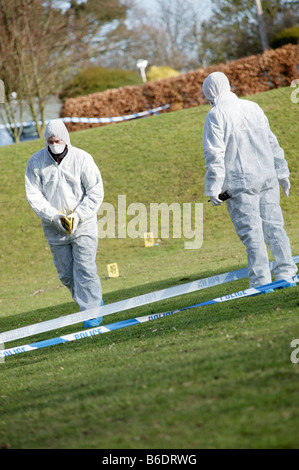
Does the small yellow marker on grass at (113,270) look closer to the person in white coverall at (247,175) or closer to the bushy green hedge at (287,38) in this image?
the person in white coverall at (247,175)

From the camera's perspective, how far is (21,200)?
58.4 feet

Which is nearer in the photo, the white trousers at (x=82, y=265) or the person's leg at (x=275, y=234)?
the person's leg at (x=275, y=234)

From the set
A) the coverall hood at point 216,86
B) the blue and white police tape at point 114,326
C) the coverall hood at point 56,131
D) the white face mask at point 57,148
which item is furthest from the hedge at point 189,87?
the blue and white police tape at point 114,326

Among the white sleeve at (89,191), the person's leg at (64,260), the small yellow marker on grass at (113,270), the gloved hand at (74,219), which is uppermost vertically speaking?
the white sleeve at (89,191)

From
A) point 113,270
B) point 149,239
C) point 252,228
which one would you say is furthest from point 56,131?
point 149,239

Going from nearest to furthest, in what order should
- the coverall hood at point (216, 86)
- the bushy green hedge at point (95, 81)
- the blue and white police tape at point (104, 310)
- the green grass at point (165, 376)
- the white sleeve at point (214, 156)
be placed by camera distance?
the green grass at point (165, 376) → the blue and white police tape at point (104, 310) → the white sleeve at point (214, 156) → the coverall hood at point (216, 86) → the bushy green hedge at point (95, 81)

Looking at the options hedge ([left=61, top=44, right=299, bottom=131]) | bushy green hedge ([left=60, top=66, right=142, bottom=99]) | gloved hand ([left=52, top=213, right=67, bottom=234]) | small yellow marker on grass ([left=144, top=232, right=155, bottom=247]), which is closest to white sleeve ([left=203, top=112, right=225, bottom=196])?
gloved hand ([left=52, top=213, right=67, bottom=234])

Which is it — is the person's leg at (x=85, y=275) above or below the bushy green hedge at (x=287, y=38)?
below

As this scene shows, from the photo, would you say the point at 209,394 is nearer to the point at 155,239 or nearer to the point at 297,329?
the point at 297,329

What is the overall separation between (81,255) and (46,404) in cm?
294

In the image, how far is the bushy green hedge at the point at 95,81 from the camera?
3173 cm

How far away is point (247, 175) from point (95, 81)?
1071 inches

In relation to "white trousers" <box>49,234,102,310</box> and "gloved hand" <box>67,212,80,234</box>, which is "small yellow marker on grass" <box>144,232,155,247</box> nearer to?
"white trousers" <box>49,234,102,310</box>

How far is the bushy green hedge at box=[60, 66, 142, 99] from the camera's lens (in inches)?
1249
